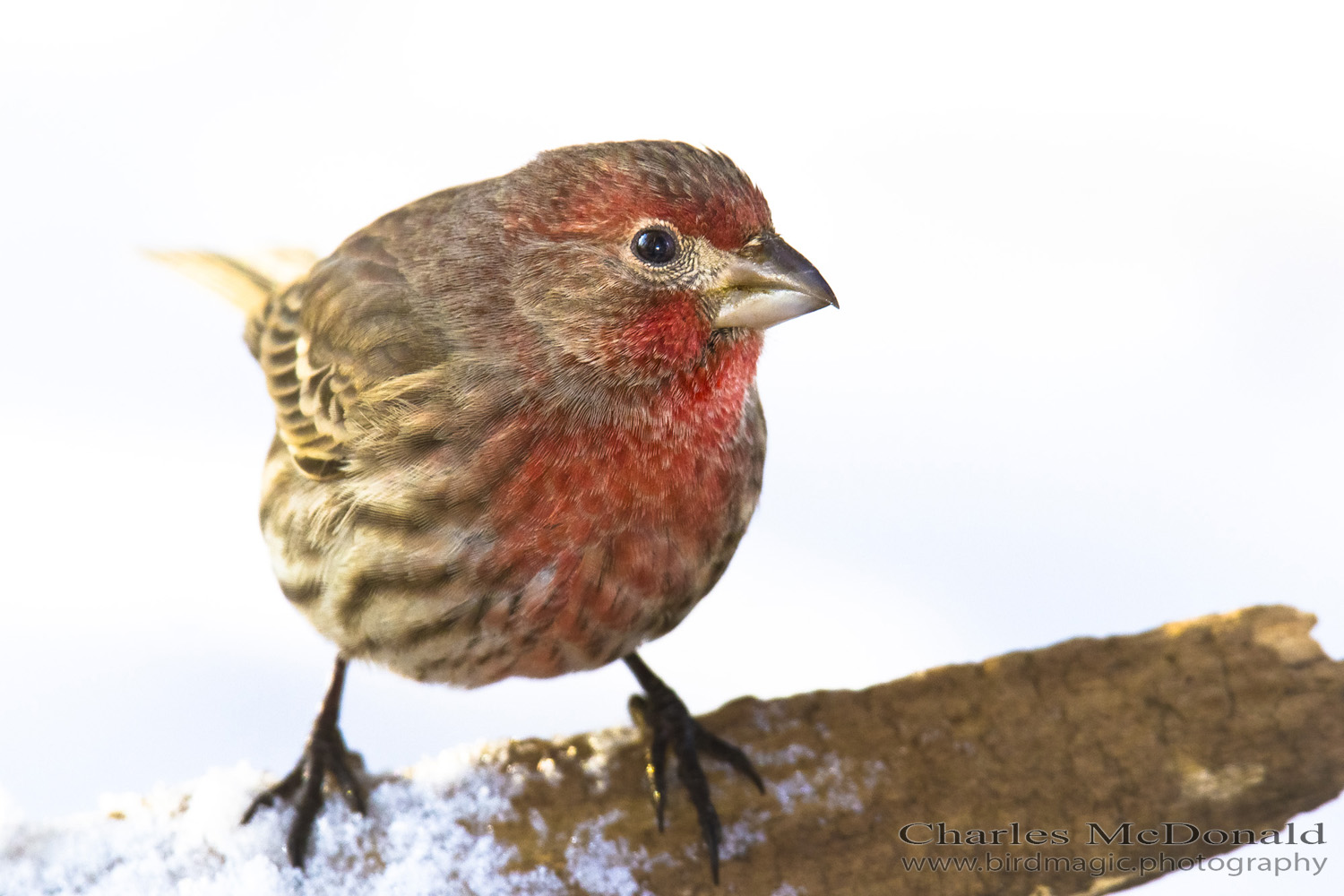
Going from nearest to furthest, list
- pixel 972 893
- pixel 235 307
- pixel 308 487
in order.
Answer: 1. pixel 972 893
2. pixel 308 487
3. pixel 235 307

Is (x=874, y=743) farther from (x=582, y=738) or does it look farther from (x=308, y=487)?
(x=308, y=487)

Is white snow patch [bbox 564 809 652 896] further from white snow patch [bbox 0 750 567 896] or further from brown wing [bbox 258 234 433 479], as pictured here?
brown wing [bbox 258 234 433 479]

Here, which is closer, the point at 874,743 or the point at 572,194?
the point at 572,194

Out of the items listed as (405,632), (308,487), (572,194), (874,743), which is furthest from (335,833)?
(572,194)

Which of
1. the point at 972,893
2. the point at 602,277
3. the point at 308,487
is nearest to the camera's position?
the point at 602,277

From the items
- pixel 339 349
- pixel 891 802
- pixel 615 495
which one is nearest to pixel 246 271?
pixel 339 349

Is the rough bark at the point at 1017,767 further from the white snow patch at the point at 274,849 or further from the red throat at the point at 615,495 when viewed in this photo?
the red throat at the point at 615,495

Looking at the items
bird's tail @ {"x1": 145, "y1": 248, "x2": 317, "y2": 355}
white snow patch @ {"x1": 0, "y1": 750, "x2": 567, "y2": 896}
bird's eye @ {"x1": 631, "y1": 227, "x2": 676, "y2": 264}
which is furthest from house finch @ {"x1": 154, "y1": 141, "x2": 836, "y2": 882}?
bird's tail @ {"x1": 145, "y1": 248, "x2": 317, "y2": 355}
